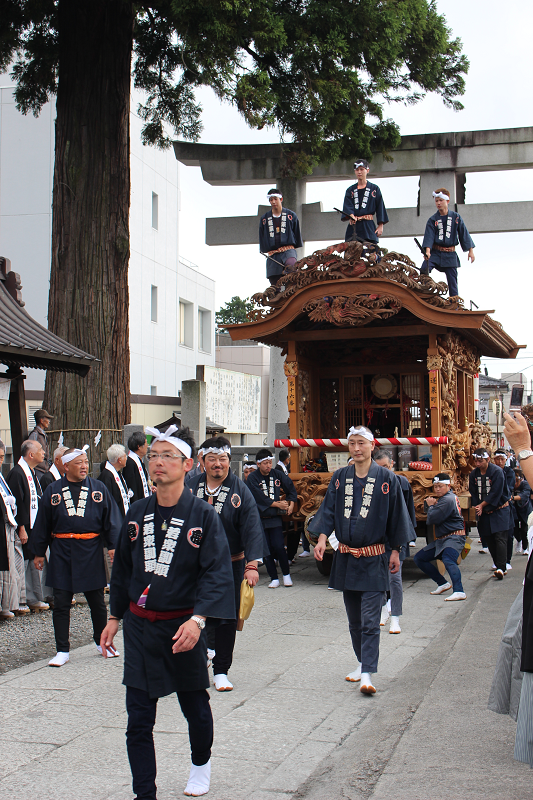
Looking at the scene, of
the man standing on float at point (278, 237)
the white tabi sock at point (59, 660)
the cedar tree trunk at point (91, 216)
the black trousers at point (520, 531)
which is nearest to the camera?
the white tabi sock at point (59, 660)

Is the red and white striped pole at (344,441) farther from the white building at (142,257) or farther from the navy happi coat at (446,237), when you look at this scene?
the white building at (142,257)

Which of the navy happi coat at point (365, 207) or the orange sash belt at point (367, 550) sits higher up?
the navy happi coat at point (365, 207)

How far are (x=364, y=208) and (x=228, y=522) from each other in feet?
26.4

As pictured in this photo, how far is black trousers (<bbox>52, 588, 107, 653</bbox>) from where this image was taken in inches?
239

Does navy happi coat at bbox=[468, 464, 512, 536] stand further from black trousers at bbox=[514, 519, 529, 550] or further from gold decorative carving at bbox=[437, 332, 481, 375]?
black trousers at bbox=[514, 519, 529, 550]

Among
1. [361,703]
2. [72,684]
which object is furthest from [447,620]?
[72,684]

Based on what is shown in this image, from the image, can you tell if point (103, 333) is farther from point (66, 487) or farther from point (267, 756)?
point (267, 756)

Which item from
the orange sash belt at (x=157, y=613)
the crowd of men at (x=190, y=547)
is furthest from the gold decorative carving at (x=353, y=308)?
the orange sash belt at (x=157, y=613)

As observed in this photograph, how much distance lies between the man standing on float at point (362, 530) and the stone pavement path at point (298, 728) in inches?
20.2

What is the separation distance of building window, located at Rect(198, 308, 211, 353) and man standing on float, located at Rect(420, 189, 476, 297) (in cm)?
1768

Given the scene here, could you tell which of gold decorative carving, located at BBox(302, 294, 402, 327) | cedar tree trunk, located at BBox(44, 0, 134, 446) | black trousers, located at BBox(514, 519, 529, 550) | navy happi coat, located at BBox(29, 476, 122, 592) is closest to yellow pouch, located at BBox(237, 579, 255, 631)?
navy happi coat, located at BBox(29, 476, 122, 592)

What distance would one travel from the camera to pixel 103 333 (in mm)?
10031

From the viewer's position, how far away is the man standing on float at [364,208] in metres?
12.5

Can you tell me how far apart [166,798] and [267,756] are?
2.33ft
